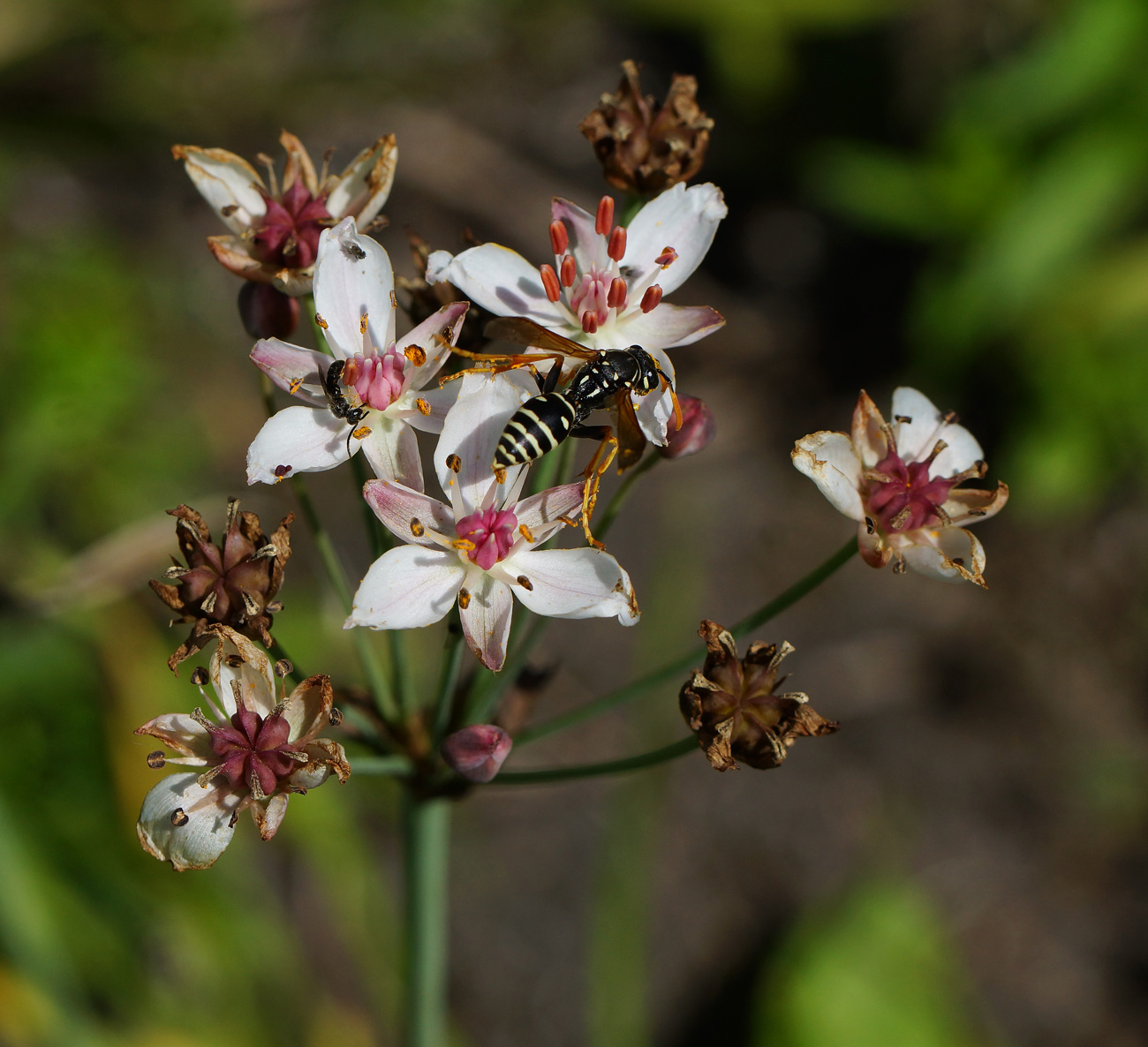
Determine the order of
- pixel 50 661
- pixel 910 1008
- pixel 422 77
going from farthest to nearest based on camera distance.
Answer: pixel 422 77 < pixel 910 1008 < pixel 50 661

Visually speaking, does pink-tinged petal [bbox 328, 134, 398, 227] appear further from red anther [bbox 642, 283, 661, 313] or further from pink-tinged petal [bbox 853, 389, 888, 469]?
pink-tinged petal [bbox 853, 389, 888, 469]

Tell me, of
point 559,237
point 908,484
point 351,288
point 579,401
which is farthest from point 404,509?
point 908,484

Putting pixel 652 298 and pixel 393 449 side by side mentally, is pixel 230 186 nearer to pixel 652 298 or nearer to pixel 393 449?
pixel 393 449

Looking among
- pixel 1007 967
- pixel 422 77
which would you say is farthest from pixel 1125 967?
pixel 422 77

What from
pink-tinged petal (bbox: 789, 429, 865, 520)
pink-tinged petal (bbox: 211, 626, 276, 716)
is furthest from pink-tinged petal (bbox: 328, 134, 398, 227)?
pink-tinged petal (bbox: 789, 429, 865, 520)

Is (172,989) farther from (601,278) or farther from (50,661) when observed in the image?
(601,278)

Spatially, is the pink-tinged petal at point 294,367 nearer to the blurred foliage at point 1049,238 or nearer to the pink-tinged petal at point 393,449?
the pink-tinged petal at point 393,449
